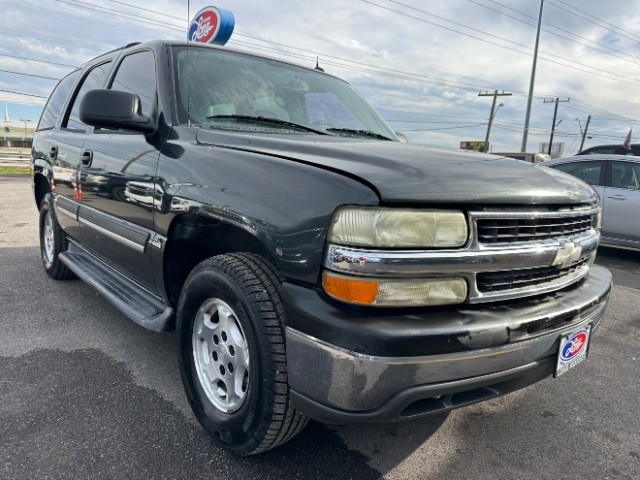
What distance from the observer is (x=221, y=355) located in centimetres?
209

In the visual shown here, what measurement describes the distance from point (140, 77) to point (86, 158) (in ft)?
2.44

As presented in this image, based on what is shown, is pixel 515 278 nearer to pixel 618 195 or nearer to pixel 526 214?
pixel 526 214

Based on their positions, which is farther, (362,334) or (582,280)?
(582,280)

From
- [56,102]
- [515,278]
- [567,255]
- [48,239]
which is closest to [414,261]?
[515,278]

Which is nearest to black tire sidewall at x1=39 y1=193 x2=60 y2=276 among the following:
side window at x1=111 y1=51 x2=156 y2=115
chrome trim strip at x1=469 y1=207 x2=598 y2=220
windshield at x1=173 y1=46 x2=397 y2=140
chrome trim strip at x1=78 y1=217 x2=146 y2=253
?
chrome trim strip at x1=78 y1=217 x2=146 y2=253

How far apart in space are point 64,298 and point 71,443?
227cm

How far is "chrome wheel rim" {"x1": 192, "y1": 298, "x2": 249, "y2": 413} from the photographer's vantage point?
1.98 m

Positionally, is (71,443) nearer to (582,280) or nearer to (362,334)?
(362,334)

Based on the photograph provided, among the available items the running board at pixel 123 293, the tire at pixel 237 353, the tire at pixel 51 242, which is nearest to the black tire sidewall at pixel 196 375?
the tire at pixel 237 353

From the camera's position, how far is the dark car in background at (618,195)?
651 cm

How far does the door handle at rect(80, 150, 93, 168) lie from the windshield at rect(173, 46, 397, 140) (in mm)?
995

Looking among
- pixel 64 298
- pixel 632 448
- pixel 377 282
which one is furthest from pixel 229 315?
pixel 64 298

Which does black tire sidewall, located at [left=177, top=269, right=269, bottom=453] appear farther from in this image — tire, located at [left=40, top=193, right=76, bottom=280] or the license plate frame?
tire, located at [left=40, top=193, right=76, bottom=280]

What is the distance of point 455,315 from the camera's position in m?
1.61
